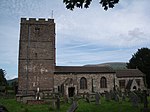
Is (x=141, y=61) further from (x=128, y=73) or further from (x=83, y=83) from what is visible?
(x=83, y=83)

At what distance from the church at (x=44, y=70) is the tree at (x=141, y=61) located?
71.5 ft

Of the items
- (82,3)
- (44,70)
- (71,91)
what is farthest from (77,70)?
(82,3)

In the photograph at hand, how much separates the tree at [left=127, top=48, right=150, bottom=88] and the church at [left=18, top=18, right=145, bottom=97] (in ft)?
71.5

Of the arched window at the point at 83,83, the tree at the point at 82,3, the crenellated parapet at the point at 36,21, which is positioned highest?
the crenellated parapet at the point at 36,21

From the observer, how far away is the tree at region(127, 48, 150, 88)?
6047 cm

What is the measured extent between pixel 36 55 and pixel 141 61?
35364 millimetres

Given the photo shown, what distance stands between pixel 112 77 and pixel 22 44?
671 inches

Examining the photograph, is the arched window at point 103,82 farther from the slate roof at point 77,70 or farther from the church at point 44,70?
the slate roof at point 77,70

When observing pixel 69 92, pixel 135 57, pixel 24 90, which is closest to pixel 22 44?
pixel 24 90

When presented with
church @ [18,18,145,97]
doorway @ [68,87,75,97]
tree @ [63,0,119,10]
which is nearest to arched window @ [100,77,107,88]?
church @ [18,18,145,97]

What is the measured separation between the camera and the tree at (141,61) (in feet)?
198

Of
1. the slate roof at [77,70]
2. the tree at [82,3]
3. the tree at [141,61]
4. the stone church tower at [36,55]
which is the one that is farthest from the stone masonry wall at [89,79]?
the tree at [82,3]

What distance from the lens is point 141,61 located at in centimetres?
6431

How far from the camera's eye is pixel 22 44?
126ft
